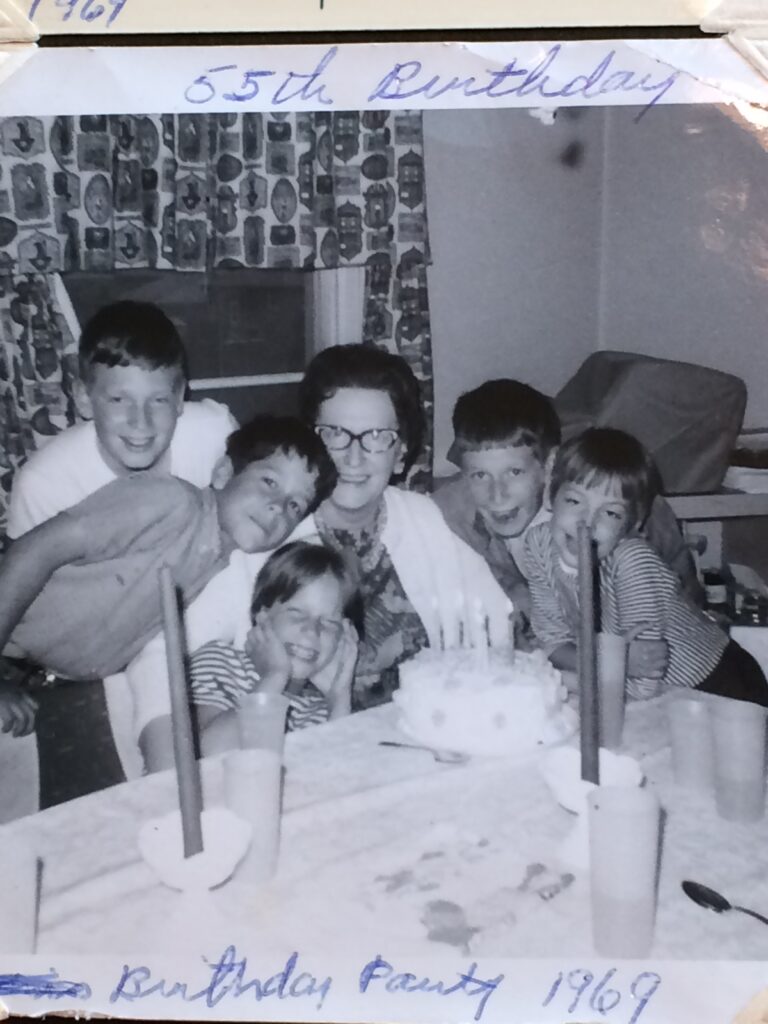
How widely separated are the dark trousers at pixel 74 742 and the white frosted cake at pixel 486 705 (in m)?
0.24

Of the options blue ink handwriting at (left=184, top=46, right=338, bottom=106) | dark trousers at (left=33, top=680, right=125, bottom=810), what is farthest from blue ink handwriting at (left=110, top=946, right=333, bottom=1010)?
blue ink handwriting at (left=184, top=46, right=338, bottom=106)

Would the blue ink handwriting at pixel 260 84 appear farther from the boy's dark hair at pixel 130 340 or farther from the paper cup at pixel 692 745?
the paper cup at pixel 692 745

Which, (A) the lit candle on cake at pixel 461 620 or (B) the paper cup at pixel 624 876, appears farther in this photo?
(A) the lit candle on cake at pixel 461 620

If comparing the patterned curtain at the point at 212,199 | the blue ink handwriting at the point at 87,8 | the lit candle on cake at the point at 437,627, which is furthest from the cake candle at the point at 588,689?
the blue ink handwriting at the point at 87,8

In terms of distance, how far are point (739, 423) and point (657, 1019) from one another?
1.55ft

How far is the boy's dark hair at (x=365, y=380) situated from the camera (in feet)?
2.61

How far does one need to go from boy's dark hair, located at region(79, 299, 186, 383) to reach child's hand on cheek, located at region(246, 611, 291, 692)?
0.71 feet

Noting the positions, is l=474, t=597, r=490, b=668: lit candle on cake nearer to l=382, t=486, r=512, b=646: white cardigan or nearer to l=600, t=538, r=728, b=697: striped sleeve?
l=382, t=486, r=512, b=646: white cardigan

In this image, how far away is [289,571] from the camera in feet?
2.70

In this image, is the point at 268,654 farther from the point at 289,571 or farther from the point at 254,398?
the point at 254,398

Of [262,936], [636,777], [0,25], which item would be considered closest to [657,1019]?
[636,777]

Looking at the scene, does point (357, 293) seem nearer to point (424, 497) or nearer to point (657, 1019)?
point (424, 497)

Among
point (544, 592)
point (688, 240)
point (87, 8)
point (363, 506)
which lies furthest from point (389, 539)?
point (87, 8)

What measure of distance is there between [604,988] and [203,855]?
319mm
